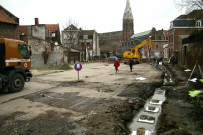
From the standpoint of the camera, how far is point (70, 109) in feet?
19.9

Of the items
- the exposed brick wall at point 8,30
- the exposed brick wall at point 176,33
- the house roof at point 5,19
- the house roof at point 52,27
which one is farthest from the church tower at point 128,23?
the house roof at point 5,19

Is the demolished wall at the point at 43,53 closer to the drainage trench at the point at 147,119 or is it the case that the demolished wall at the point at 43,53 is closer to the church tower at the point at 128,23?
the drainage trench at the point at 147,119

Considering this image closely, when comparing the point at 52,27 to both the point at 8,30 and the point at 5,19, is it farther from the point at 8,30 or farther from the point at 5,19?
the point at 5,19

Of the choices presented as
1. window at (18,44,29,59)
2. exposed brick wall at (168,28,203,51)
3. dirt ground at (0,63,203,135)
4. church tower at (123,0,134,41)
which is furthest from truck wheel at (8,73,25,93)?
church tower at (123,0,134,41)

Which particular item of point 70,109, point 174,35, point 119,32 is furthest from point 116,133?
point 119,32

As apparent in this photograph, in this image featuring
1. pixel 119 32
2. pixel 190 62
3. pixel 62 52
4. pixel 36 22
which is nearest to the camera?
pixel 190 62

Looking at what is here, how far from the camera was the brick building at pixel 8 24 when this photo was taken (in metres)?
22.9

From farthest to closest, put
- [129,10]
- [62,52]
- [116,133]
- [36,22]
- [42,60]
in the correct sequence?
[129,10] < [36,22] < [62,52] < [42,60] < [116,133]

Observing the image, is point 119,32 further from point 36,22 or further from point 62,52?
point 62,52

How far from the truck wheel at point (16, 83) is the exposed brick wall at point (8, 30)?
1631 centimetres

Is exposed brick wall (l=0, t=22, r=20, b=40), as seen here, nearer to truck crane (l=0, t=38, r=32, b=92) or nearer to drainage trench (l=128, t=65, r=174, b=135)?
truck crane (l=0, t=38, r=32, b=92)

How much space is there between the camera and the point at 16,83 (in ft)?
30.9

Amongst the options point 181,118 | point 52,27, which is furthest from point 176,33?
point 181,118

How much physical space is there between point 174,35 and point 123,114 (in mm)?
38578
